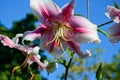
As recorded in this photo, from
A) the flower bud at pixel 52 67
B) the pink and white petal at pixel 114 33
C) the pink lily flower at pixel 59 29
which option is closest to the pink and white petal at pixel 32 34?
the pink lily flower at pixel 59 29

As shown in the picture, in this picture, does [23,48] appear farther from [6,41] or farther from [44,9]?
[44,9]

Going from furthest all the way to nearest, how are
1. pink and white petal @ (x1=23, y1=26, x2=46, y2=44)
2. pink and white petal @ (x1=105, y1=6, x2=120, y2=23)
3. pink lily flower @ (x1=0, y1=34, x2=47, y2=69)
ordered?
pink lily flower @ (x1=0, y1=34, x2=47, y2=69) < pink and white petal @ (x1=23, y1=26, x2=46, y2=44) < pink and white petal @ (x1=105, y1=6, x2=120, y2=23)

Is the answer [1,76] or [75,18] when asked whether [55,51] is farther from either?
[1,76]

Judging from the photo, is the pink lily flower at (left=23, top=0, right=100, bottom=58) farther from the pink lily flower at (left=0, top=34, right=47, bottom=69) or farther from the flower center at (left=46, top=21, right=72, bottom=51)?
the pink lily flower at (left=0, top=34, right=47, bottom=69)

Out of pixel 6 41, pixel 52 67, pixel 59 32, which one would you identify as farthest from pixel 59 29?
pixel 6 41

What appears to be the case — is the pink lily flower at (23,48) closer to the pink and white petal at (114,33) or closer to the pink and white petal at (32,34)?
the pink and white petal at (32,34)

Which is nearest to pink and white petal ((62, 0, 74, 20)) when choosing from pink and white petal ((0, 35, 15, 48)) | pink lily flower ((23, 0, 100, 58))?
pink lily flower ((23, 0, 100, 58))
